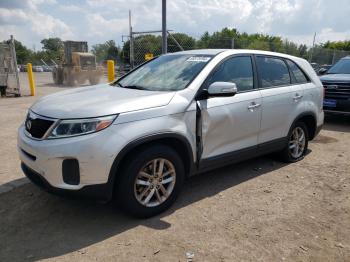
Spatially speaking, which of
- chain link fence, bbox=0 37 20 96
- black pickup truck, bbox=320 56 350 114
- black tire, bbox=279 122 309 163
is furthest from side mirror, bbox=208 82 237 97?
chain link fence, bbox=0 37 20 96

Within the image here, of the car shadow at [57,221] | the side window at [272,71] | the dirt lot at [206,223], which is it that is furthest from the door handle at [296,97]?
the car shadow at [57,221]

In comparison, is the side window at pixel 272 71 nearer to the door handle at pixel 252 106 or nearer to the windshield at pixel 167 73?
the door handle at pixel 252 106

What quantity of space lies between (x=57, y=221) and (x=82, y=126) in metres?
1.12

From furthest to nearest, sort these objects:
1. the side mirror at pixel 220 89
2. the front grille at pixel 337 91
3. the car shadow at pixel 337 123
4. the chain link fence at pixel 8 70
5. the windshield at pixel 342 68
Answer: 1. the chain link fence at pixel 8 70
2. the windshield at pixel 342 68
3. the front grille at pixel 337 91
4. the car shadow at pixel 337 123
5. the side mirror at pixel 220 89

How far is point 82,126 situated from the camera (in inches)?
121

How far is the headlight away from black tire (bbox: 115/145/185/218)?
44cm

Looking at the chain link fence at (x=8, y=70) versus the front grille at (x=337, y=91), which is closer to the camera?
the front grille at (x=337, y=91)

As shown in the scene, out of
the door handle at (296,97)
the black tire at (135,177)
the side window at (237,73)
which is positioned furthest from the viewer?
the door handle at (296,97)

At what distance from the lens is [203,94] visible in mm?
3760

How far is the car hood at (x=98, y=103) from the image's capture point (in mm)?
3155

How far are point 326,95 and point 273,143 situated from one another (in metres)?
4.44

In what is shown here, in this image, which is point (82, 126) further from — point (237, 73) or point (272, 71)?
point (272, 71)

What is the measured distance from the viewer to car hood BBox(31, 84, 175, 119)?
315cm

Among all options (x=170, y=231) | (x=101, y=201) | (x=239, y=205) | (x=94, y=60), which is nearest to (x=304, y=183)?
(x=239, y=205)
